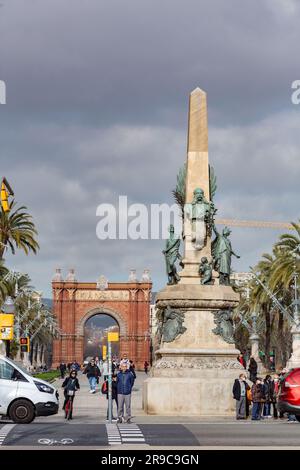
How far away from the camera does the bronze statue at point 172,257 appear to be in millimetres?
28414

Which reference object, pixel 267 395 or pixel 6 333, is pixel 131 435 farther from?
pixel 6 333

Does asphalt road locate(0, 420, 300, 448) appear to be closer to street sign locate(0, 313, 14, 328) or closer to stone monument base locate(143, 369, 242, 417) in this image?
stone monument base locate(143, 369, 242, 417)

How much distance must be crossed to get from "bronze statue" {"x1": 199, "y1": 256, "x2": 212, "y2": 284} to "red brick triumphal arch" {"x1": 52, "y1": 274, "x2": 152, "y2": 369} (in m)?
89.8

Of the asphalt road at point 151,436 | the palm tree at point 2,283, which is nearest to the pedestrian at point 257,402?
the asphalt road at point 151,436

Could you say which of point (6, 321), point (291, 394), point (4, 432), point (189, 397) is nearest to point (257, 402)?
point (189, 397)

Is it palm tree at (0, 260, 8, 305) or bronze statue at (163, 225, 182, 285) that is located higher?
palm tree at (0, 260, 8, 305)

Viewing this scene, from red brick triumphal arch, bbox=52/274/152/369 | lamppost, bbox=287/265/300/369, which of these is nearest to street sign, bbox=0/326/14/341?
lamppost, bbox=287/265/300/369

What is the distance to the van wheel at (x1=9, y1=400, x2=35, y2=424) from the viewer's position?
22.8m

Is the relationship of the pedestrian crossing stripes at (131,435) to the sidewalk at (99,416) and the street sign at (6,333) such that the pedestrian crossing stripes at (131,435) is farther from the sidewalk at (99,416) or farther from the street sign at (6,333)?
the street sign at (6,333)

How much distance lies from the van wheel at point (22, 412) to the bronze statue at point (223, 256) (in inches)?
326

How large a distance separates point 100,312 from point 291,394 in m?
98.9

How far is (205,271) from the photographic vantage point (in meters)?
28.1
